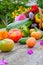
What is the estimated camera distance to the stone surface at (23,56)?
5.06ft

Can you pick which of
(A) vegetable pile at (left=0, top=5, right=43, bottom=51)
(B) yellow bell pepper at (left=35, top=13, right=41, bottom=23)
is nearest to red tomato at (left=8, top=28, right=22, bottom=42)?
(A) vegetable pile at (left=0, top=5, right=43, bottom=51)

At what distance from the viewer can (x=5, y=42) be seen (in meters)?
1.79

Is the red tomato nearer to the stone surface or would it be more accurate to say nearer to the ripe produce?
the stone surface

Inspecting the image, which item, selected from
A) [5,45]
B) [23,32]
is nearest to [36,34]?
[23,32]

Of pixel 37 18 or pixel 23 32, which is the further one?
pixel 37 18

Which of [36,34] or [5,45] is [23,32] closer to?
[36,34]

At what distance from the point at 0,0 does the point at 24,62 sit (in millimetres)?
3986

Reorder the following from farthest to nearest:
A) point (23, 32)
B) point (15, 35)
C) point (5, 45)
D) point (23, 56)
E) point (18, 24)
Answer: point (18, 24) < point (23, 32) < point (15, 35) < point (5, 45) < point (23, 56)

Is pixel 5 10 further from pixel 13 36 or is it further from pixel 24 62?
pixel 24 62

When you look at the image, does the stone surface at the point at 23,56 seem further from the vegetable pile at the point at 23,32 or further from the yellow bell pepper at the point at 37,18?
the yellow bell pepper at the point at 37,18

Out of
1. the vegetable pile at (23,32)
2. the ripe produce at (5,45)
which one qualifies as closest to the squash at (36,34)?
the vegetable pile at (23,32)

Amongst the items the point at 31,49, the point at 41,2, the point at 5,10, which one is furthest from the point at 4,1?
the point at 31,49

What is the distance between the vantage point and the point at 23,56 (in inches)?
66.1

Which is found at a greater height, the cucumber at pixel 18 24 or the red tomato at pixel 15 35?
the red tomato at pixel 15 35
